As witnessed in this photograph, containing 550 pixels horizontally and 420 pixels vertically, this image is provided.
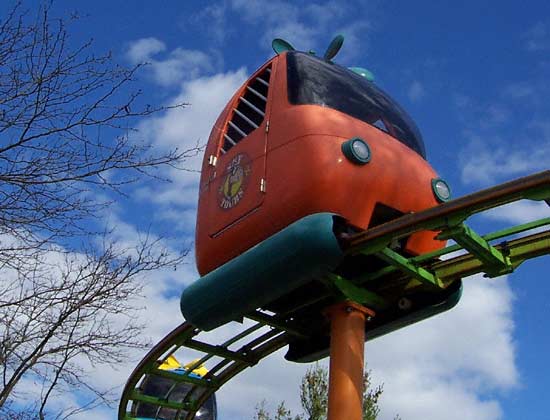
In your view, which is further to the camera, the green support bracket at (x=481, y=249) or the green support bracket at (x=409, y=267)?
the green support bracket at (x=409, y=267)

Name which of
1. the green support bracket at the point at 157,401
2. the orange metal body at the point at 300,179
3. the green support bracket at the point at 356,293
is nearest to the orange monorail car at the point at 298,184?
the orange metal body at the point at 300,179

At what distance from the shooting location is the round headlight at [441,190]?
26.4 ft

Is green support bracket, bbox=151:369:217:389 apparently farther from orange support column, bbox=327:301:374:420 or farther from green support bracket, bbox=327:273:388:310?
green support bracket, bbox=327:273:388:310

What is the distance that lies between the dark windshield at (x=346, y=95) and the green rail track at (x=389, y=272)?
1392mm

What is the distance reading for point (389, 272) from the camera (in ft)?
25.7

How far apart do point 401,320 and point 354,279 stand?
73 cm

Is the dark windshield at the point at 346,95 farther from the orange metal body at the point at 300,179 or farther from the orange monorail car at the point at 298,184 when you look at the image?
the orange metal body at the point at 300,179

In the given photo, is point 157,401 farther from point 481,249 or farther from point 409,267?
point 481,249

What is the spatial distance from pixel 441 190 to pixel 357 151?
1.17 meters

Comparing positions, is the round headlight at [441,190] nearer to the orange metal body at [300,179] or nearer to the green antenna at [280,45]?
the orange metal body at [300,179]

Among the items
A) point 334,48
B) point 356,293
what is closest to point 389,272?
point 356,293

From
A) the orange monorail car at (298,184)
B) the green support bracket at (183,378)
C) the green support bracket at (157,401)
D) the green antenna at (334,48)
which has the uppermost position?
the green antenna at (334,48)

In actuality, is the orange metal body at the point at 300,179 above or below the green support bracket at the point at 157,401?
above

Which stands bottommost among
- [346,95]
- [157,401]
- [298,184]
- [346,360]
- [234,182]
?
[346,360]
